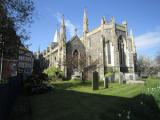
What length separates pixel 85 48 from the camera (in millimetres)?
56562

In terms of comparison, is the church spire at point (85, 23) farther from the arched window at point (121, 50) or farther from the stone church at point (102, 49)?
the arched window at point (121, 50)

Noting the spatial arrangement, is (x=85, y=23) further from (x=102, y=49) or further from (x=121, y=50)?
(x=121, y=50)

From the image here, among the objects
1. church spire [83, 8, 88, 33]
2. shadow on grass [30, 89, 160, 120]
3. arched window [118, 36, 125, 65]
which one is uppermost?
church spire [83, 8, 88, 33]

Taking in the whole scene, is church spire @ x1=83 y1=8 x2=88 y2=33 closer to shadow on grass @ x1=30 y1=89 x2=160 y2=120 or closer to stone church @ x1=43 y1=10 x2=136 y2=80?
stone church @ x1=43 y1=10 x2=136 y2=80

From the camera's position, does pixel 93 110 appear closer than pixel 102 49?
Yes

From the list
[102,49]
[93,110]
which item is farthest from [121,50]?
[93,110]

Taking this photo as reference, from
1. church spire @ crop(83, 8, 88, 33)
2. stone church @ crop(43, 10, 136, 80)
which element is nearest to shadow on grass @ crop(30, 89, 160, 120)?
stone church @ crop(43, 10, 136, 80)

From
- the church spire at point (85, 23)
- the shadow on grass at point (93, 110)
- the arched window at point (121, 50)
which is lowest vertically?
the shadow on grass at point (93, 110)

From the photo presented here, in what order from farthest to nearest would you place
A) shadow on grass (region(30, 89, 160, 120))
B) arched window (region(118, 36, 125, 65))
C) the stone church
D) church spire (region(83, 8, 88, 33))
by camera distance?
church spire (region(83, 8, 88, 33)), arched window (region(118, 36, 125, 65)), the stone church, shadow on grass (region(30, 89, 160, 120))

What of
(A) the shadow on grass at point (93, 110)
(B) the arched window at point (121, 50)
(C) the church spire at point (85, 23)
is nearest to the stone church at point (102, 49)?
(B) the arched window at point (121, 50)

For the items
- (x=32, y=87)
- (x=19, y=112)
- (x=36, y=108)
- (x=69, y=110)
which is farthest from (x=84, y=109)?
(x=32, y=87)

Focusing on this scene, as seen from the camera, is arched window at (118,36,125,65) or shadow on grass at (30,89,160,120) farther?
arched window at (118,36,125,65)

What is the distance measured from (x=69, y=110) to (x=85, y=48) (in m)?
43.8

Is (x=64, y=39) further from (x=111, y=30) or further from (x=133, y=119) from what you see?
(x=133, y=119)
